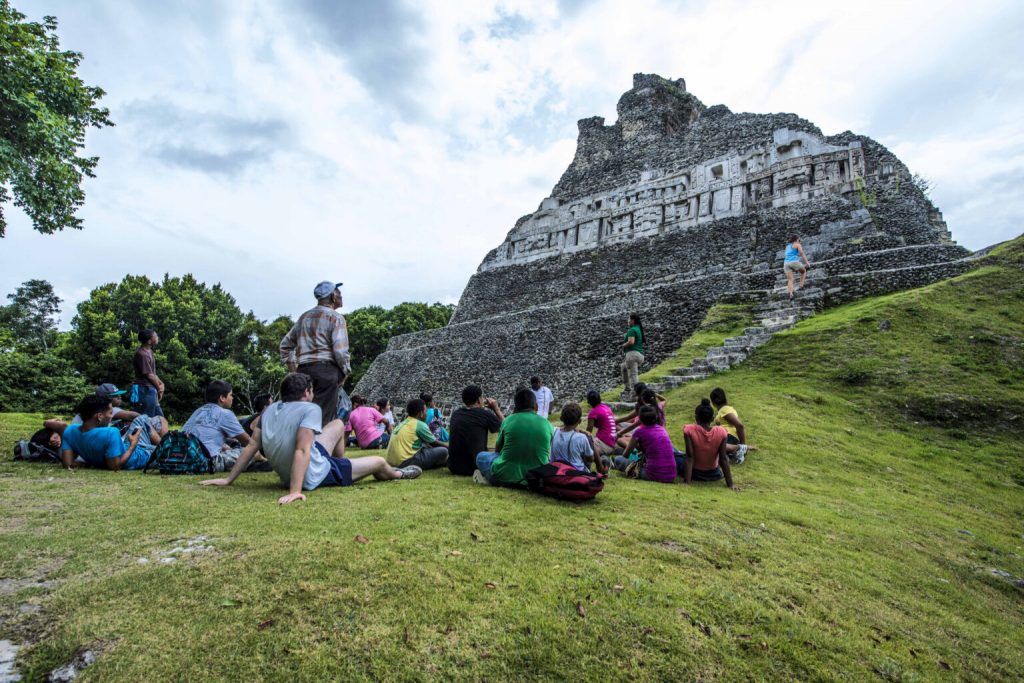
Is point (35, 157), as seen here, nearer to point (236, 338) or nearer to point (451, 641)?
point (451, 641)

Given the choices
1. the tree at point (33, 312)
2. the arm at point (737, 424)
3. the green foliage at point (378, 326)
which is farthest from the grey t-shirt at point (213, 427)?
the tree at point (33, 312)

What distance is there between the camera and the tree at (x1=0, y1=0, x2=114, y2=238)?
9844mm

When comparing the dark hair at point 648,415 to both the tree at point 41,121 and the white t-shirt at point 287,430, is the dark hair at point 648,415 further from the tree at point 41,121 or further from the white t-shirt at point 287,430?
the tree at point 41,121

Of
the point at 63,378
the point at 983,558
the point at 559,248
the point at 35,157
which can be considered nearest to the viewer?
the point at 983,558

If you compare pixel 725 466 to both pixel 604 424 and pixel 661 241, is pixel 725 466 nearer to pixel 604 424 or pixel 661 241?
pixel 604 424

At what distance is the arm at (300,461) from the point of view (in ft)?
14.8

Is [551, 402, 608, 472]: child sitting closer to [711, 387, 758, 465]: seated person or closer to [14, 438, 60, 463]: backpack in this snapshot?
[711, 387, 758, 465]: seated person

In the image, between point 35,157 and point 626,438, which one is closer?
point 626,438

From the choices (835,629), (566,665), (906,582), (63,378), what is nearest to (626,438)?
(906,582)

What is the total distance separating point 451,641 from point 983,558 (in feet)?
17.5

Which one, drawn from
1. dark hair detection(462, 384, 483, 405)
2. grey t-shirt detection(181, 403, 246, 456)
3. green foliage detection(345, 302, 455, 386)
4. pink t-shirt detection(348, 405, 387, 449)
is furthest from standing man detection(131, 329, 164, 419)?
green foliage detection(345, 302, 455, 386)

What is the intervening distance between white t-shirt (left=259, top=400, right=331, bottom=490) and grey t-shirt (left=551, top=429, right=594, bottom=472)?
246 cm

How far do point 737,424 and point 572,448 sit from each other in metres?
3.16

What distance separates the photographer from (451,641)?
2.38 m
